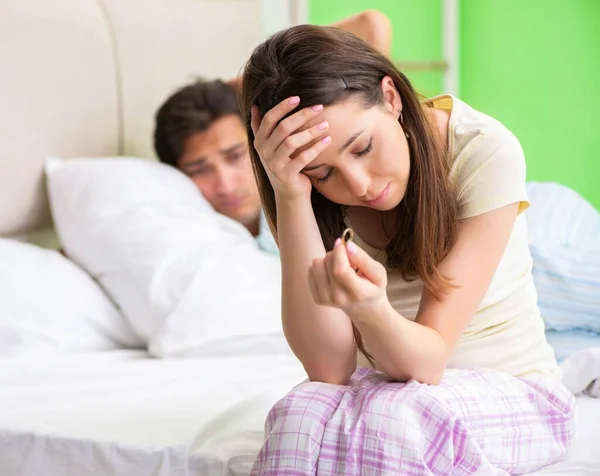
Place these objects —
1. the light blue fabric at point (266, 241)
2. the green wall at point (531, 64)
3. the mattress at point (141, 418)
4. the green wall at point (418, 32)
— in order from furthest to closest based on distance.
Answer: the green wall at point (418, 32) → the green wall at point (531, 64) → the light blue fabric at point (266, 241) → the mattress at point (141, 418)

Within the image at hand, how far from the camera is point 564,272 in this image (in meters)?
1.93

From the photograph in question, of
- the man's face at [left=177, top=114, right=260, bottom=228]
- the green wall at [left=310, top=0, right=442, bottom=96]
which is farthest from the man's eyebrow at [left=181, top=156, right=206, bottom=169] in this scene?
the green wall at [left=310, top=0, right=442, bottom=96]

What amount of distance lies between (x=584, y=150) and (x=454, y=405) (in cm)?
261

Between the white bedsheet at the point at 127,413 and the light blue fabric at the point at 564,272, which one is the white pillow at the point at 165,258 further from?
the light blue fabric at the point at 564,272

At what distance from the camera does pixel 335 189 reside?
1201 millimetres

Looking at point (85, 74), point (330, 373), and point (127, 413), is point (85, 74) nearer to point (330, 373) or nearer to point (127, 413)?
point (127, 413)

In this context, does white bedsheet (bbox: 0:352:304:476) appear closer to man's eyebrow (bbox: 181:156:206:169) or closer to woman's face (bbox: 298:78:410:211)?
woman's face (bbox: 298:78:410:211)

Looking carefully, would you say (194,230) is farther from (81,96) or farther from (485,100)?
(485,100)

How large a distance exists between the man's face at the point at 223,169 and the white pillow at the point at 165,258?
0.12 metres

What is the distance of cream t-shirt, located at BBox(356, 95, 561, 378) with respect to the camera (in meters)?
1.25

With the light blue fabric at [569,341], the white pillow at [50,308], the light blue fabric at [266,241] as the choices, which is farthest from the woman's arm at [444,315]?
the light blue fabric at [266,241]

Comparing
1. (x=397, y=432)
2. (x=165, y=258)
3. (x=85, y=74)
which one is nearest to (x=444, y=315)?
(x=397, y=432)

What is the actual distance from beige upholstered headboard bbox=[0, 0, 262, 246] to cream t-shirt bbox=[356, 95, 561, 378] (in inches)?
39.3

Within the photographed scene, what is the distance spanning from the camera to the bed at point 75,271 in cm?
130
